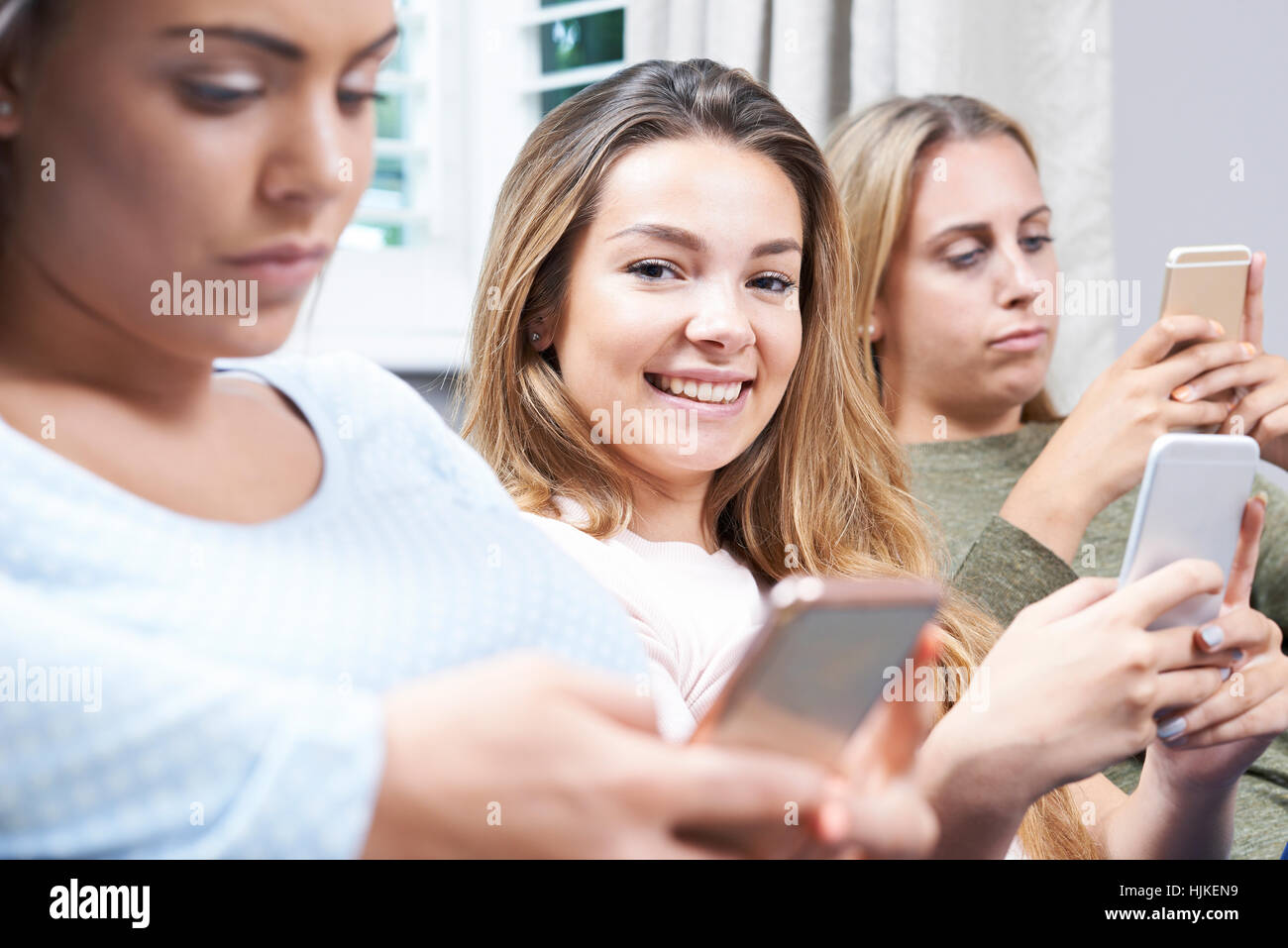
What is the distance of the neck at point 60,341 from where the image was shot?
1.51 feet

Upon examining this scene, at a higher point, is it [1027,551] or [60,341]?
[60,341]

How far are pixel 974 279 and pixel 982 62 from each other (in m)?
0.51

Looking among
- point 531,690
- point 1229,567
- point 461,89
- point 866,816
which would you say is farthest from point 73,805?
point 461,89

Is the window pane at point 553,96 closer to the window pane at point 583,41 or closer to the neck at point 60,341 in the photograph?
the window pane at point 583,41

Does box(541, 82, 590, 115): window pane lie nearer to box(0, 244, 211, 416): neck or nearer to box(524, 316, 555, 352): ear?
box(524, 316, 555, 352): ear

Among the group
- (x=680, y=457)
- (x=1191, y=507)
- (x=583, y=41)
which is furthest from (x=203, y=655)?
(x=583, y=41)

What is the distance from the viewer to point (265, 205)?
46 centimetres

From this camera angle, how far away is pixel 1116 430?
42.3 inches

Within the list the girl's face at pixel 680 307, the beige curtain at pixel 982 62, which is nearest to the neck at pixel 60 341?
the girl's face at pixel 680 307

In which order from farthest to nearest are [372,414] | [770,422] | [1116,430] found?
[1116,430] → [770,422] → [372,414]

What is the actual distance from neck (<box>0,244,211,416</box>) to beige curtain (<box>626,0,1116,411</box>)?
3.71 ft

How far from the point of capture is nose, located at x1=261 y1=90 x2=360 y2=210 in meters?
0.46

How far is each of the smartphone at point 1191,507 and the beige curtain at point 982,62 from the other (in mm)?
873

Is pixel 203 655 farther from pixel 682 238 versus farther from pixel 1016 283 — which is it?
pixel 1016 283
